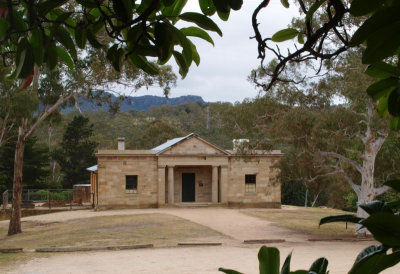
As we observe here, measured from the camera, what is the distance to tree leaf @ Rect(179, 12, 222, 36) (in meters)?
1.16

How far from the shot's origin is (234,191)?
101 feet

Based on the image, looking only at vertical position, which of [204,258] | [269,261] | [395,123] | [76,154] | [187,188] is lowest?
[204,258]

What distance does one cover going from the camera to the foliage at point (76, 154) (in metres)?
43.9

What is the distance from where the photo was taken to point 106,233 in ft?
62.1

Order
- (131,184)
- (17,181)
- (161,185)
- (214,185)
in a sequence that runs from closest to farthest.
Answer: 1. (17,181)
2. (131,184)
3. (161,185)
4. (214,185)

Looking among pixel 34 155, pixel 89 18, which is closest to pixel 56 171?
pixel 34 155

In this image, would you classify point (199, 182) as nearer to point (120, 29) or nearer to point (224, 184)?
point (224, 184)

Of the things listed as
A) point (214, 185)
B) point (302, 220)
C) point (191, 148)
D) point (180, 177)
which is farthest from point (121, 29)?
point (180, 177)

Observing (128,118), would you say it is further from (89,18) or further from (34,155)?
(89,18)

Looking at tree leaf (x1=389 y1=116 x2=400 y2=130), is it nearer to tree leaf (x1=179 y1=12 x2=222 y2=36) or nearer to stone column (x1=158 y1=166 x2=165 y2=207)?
tree leaf (x1=179 y1=12 x2=222 y2=36)

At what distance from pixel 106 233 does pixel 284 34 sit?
18477 millimetres

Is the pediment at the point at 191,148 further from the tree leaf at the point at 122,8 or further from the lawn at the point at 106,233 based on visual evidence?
the tree leaf at the point at 122,8

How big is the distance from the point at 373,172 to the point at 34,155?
28.2 metres

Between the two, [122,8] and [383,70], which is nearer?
[383,70]
